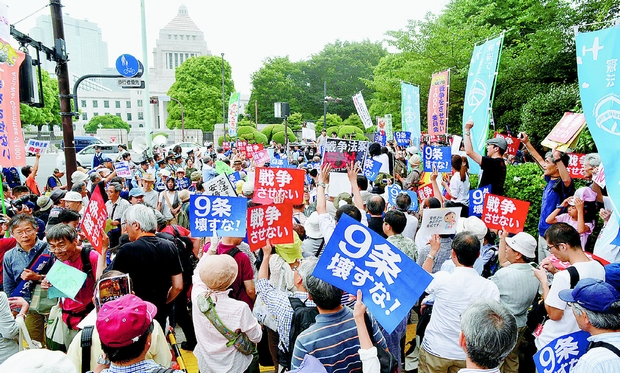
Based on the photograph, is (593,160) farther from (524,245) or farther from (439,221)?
(524,245)

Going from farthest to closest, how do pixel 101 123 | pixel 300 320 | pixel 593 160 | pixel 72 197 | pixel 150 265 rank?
pixel 101 123
pixel 72 197
pixel 593 160
pixel 150 265
pixel 300 320

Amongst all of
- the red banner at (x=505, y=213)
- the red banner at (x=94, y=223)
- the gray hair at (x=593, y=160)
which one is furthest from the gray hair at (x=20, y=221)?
the gray hair at (x=593, y=160)

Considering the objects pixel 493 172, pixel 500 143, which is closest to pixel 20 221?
pixel 493 172

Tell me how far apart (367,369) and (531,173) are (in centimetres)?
663

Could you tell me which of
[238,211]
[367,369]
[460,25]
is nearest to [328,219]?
[238,211]

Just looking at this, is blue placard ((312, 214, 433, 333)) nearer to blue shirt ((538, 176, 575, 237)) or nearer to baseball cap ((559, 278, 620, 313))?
baseball cap ((559, 278, 620, 313))

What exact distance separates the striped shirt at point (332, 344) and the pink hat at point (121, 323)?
89cm

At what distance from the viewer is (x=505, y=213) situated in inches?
180

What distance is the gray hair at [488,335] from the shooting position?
6.74ft

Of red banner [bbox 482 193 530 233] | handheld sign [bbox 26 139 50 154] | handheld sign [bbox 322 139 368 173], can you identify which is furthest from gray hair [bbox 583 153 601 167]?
handheld sign [bbox 26 139 50 154]

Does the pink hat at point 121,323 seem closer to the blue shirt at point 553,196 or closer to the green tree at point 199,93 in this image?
the blue shirt at point 553,196

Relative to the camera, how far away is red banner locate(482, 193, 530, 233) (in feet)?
14.6

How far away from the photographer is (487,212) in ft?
15.7

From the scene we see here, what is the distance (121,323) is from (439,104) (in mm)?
9955
